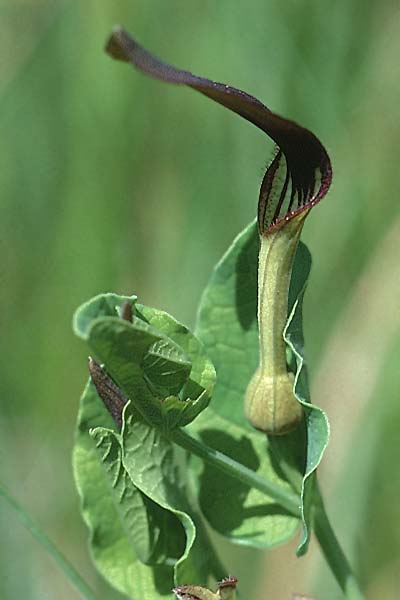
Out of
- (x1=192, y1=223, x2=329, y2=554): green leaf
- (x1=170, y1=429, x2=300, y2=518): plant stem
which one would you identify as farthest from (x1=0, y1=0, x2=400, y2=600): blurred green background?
(x1=170, y1=429, x2=300, y2=518): plant stem

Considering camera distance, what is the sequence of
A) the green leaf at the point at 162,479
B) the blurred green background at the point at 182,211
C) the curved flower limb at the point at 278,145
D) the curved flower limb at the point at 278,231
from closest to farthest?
the curved flower limb at the point at 278,145, the curved flower limb at the point at 278,231, the green leaf at the point at 162,479, the blurred green background at the point at 182,211

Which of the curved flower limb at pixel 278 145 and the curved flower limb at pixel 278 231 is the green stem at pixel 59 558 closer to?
the curved flower limb at pixel 278 231

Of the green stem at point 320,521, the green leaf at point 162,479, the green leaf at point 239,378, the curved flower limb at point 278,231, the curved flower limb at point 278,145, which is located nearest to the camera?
the curved flower limb at point 278,145

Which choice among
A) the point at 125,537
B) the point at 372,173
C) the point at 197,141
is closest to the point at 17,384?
the point at 197,141

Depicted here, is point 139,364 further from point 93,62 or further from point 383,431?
point 93,62

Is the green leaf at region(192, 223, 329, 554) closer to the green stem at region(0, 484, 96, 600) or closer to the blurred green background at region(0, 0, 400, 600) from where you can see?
the green stem at region(0, 484, 96, 600)

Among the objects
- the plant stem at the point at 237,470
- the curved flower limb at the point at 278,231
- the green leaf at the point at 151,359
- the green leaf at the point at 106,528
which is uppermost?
the curved flower limb at the point at 278,231

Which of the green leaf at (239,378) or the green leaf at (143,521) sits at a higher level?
the green leaf at (239,378)

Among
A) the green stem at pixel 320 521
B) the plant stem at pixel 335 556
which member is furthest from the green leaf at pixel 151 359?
the plant stem at pixel 335 556
